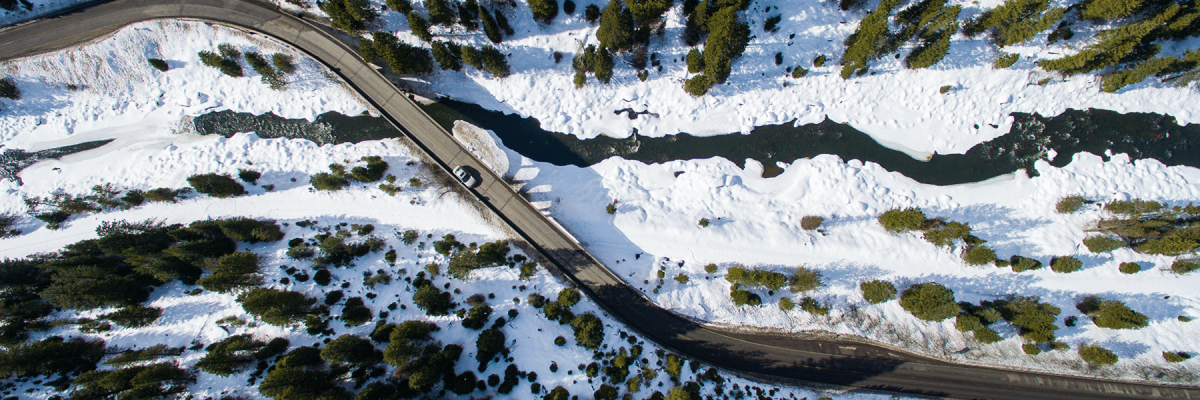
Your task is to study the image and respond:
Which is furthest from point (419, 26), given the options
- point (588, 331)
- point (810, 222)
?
point (810, 222)

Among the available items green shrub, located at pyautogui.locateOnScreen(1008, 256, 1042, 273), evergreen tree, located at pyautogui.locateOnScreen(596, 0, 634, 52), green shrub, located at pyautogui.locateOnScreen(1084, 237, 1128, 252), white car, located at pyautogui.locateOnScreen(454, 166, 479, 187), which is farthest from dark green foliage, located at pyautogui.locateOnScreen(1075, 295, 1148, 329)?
white car, located at pyautogui.locateOnScreen(454, 166, 479, 187)

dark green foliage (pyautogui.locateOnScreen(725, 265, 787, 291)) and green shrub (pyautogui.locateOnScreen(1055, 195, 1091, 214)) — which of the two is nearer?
dark green foliage (pyautogui.locateOnScreen(725, 265, 787, 291))

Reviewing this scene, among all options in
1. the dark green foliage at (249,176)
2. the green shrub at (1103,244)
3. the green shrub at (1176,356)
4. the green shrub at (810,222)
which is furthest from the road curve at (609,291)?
the dark green foliage at (249,176)

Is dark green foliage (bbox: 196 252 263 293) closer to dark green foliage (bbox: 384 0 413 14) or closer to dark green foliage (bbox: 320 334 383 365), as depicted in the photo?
dark green foliage (bbox: 320 334 383 365)

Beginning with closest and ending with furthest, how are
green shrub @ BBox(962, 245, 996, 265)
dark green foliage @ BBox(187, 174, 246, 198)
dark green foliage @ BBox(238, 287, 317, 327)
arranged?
dark green foliage @ BBox(238, 287, 317, 327) < green shrub @ BBox(962, 245, 996, 265) < dark green foliage @ BBox(187, 174, 246, 198)

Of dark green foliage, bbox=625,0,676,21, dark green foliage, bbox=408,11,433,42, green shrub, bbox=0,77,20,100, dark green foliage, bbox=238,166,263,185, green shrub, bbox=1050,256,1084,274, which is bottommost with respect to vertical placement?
green shrub, bbox=0,77,20,100

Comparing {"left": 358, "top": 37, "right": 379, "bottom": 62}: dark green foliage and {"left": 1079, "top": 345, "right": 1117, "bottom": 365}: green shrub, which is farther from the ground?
{"left": 1079, "top": 345, "right": 1117, "bottom": 365}: green shrub

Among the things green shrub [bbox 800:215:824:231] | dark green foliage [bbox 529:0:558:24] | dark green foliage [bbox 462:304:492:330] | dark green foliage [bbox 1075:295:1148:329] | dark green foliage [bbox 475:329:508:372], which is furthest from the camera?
green shrub [bbox 800:215:824:231]

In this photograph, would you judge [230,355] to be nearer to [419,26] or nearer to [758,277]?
[419,26]
